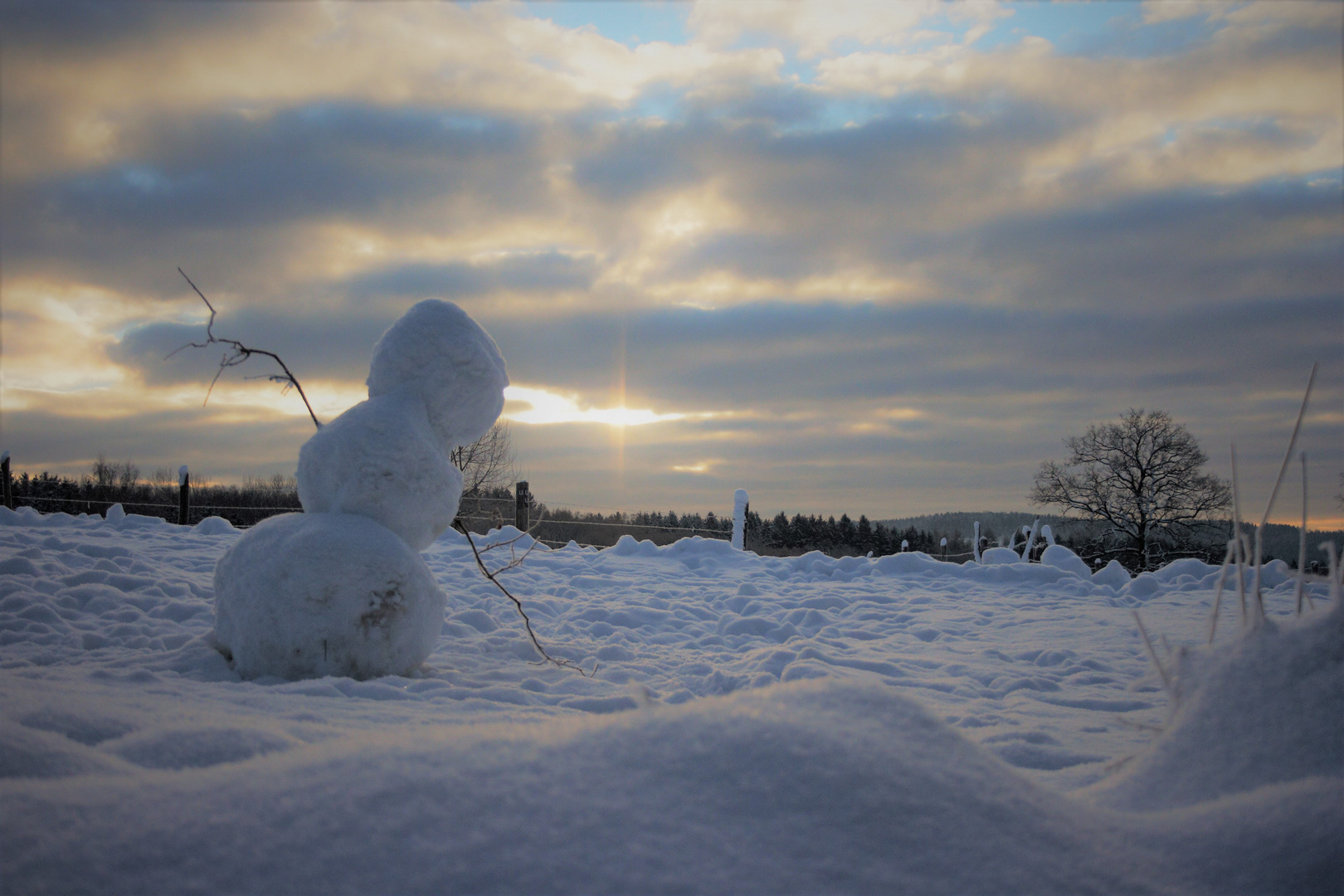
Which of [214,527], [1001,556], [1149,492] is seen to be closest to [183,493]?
[214,527]

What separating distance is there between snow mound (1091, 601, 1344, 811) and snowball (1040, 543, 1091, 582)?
7.57 metres

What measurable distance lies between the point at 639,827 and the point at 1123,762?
6.48 ft

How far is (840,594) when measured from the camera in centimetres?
754

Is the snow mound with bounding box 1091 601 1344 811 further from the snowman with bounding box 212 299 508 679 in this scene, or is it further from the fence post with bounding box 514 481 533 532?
the fence post with bounding box 514 481 533 532

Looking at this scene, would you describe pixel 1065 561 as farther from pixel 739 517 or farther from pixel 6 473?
pixel 6 473

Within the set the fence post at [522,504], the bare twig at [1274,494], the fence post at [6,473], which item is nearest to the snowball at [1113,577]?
the bare twig at [1274,494]

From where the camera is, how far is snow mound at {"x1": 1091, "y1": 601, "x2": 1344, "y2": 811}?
163 centimetres

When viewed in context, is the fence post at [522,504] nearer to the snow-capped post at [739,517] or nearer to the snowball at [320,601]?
the snow-capped post at [739,517]

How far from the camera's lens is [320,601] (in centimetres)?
371

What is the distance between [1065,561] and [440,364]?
8.35 metres

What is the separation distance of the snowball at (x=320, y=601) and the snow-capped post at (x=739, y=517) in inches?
324

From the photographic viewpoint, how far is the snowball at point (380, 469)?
13.3 feet

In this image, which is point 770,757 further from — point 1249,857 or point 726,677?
point 726,677

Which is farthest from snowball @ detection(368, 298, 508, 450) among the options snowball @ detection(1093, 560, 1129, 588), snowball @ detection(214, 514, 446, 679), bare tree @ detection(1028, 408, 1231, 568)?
bare tree @ detection(1028, 408, 1231, 568)
